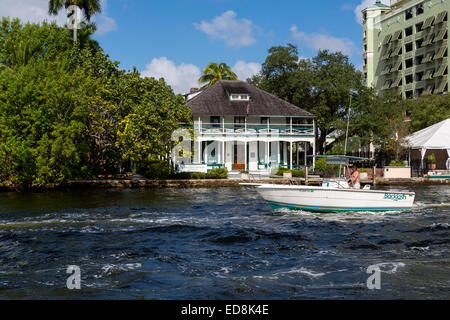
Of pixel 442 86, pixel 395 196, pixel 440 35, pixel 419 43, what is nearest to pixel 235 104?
pixel 395 196

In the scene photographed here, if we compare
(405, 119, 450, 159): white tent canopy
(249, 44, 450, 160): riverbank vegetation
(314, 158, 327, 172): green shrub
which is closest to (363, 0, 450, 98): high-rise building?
(249, 44, 450, 160): riverbank vegetation

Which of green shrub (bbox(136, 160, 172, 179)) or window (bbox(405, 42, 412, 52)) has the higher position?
window (bbox(405, 42, 412, 52))

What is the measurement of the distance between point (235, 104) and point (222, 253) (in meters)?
35.8

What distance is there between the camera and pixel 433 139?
42.1 m

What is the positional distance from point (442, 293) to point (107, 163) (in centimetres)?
3545

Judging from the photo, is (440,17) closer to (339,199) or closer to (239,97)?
(239,97)

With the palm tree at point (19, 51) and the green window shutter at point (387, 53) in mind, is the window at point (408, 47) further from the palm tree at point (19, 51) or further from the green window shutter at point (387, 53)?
the palm tree at point (19, 51)

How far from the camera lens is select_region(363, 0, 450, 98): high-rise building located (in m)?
72.6

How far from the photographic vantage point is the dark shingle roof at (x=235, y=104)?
45.9 meters

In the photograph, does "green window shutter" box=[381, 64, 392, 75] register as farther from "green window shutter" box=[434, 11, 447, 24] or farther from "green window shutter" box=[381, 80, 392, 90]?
"green window shutter" box=[434, 11, 447, 24]

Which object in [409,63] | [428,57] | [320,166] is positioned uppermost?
[409,63]

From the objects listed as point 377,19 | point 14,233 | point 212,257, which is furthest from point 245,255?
point 377,19

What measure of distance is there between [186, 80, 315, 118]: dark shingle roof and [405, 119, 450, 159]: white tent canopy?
33.4ft
